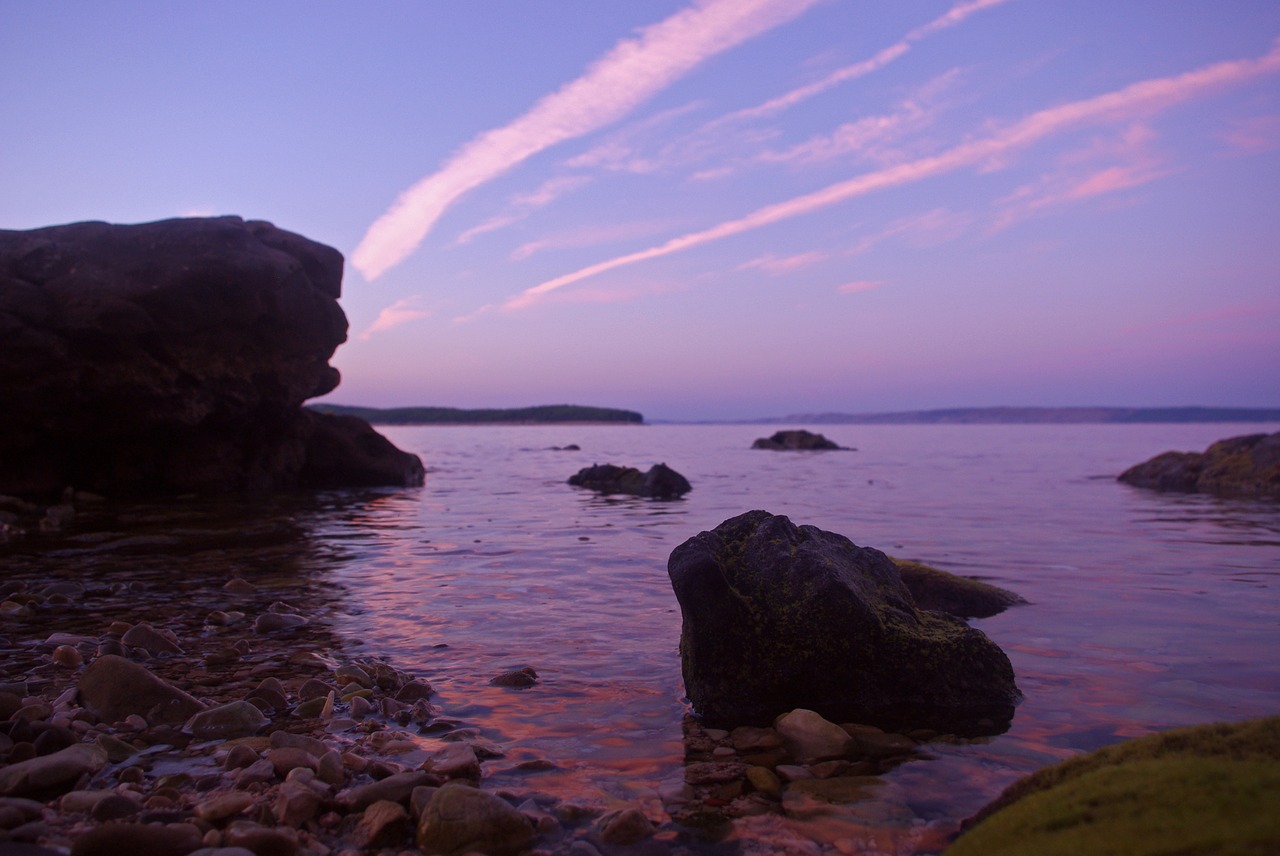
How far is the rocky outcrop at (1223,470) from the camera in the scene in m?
22.5

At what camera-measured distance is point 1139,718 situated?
16.8 ft

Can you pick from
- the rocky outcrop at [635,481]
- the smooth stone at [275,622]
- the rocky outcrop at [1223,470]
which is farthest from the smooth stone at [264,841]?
the rocky outcrop at [1223,470]

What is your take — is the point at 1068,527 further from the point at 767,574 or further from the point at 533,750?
the point at 533,750

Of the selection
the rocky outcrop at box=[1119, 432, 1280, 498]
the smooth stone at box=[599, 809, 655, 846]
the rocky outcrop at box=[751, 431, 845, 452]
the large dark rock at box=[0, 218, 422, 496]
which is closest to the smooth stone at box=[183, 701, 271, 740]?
the smooth stone at box=[599, 809, 655, 846]

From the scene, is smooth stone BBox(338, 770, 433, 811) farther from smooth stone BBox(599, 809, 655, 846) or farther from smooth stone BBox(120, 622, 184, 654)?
smooth stone BBox(120, 622, 184, 654)

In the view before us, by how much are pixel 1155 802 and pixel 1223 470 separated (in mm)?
26766

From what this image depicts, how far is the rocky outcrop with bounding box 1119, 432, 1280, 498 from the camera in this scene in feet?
73.8

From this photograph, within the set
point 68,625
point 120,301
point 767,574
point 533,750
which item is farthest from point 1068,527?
point 120,301

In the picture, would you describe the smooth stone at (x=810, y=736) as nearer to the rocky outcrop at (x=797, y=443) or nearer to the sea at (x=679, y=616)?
the sea at (x=679, y=616)

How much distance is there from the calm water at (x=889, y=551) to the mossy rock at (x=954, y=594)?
14.2 inches

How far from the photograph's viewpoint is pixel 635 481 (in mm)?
25359

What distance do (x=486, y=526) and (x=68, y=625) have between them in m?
8.45

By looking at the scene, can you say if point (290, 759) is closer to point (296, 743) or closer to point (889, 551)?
point (296, 743)

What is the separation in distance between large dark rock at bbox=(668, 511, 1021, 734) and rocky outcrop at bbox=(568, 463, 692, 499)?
55.9ft
